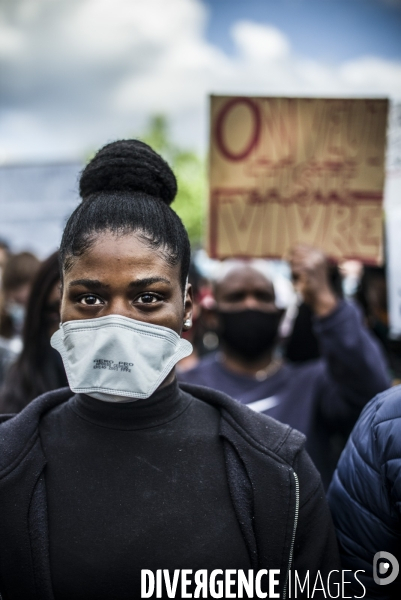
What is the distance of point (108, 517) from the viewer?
161 centimetres

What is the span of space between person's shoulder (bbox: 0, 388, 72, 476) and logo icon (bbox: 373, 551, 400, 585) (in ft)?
3.49

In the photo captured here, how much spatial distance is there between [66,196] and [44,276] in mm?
3661

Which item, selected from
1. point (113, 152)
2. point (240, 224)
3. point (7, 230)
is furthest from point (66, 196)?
point (113, 152)

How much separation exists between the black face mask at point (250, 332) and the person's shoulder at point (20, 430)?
1762 mm

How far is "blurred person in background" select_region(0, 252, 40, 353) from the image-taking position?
14.6 feet

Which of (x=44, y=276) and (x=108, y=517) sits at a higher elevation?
(x=44, y=276)

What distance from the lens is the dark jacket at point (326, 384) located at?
2.96m

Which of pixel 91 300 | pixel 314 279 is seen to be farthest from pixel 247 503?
pixel 314 279

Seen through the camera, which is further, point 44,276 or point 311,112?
point 311,112

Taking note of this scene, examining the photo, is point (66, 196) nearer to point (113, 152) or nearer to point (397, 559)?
point (113, 152)

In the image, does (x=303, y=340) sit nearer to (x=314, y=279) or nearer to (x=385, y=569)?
(x=314, y=279)

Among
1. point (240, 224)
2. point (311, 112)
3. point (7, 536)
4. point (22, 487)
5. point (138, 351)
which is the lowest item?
point (7, 536)

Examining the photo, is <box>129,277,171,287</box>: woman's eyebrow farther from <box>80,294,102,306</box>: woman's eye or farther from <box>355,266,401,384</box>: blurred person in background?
<box>355,266,401,384</box>: blurred person in background

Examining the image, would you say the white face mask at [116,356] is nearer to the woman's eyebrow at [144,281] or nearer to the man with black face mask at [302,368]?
the woman's eyebrow at [144,281]
